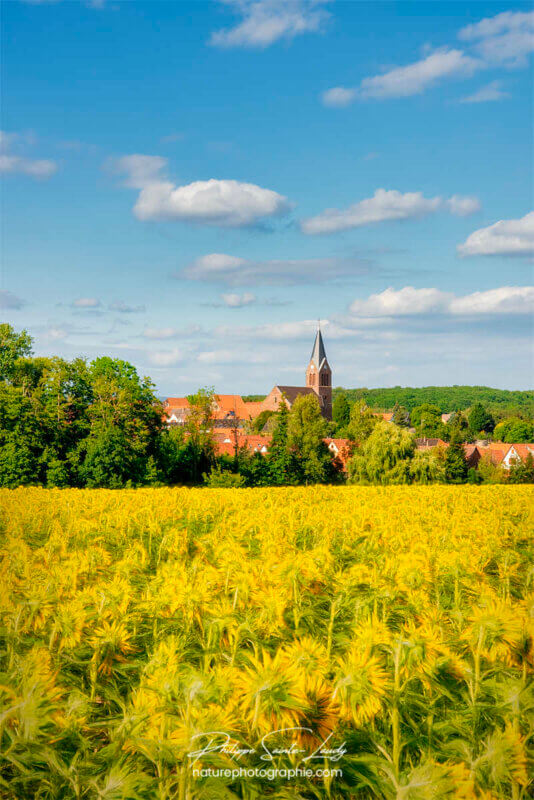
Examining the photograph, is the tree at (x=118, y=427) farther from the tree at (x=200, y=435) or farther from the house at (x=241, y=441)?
the house at (x=241, y=441)

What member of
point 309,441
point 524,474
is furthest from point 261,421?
point 524,474

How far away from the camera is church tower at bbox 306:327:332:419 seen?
A: 143 m

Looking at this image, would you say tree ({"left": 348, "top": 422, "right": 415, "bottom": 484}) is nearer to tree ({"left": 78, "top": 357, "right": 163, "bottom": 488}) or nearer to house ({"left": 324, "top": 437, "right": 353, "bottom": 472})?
house ({"left": 324, "top": 437, "right": 353, "bottom": 472})

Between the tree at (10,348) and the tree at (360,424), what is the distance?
32.3 m

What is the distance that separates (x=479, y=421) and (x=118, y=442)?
402 ft

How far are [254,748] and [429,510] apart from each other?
734 cm

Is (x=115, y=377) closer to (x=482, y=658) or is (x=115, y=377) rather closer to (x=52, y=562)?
(x=52, y=562)

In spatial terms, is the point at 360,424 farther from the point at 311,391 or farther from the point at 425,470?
the point at 311,391

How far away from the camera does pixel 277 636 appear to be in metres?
3.54

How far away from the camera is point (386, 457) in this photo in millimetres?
41625

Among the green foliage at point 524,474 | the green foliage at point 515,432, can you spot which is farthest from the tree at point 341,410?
the green foliage at point 524,474

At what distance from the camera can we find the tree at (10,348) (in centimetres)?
4050

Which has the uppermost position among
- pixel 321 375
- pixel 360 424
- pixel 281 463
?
pixel 321 375

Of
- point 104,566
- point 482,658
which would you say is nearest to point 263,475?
point 104,566
